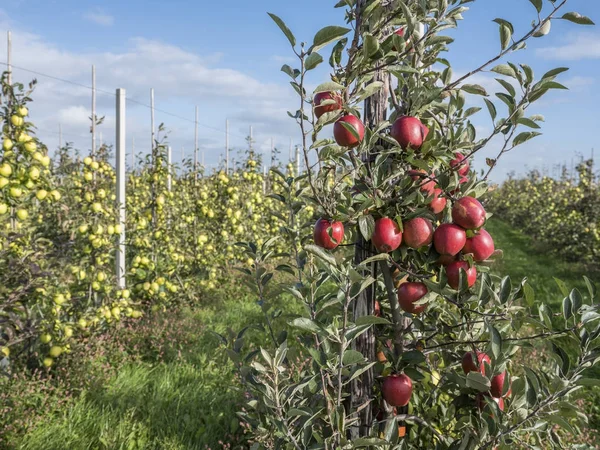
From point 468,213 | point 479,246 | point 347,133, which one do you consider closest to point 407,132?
point 347,133

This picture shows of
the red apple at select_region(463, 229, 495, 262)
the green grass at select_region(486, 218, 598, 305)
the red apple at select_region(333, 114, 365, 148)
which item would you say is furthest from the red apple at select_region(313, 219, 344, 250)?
the green grass at select_region(486, 218, 598, 305)

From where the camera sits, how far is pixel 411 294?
126 centimetres

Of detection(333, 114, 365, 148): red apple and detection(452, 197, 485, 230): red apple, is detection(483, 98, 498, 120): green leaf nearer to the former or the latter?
detection(452, 197, 485, 230): red apple

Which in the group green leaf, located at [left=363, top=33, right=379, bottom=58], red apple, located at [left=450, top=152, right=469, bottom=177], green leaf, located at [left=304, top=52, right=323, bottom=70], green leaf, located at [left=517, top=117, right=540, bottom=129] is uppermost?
green leaf, located at [left=363, top=33, right=379, bottom=58]

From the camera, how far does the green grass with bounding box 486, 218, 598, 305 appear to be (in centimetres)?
700

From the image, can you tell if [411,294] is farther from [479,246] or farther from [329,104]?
[329,104]

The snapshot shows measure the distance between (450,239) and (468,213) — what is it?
9 cm

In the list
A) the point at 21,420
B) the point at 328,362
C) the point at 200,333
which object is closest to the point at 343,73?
the point at 328,362

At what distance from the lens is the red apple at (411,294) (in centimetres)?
126

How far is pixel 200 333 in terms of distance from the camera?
15.1ft

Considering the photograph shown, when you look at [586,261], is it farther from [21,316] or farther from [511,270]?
[21,316]

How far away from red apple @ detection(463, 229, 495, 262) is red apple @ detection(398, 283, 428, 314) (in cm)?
16

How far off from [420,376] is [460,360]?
0.17 metres

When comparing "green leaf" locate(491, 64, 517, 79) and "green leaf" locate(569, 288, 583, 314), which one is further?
"green leaf" locate(491, 64, 517, 79)
